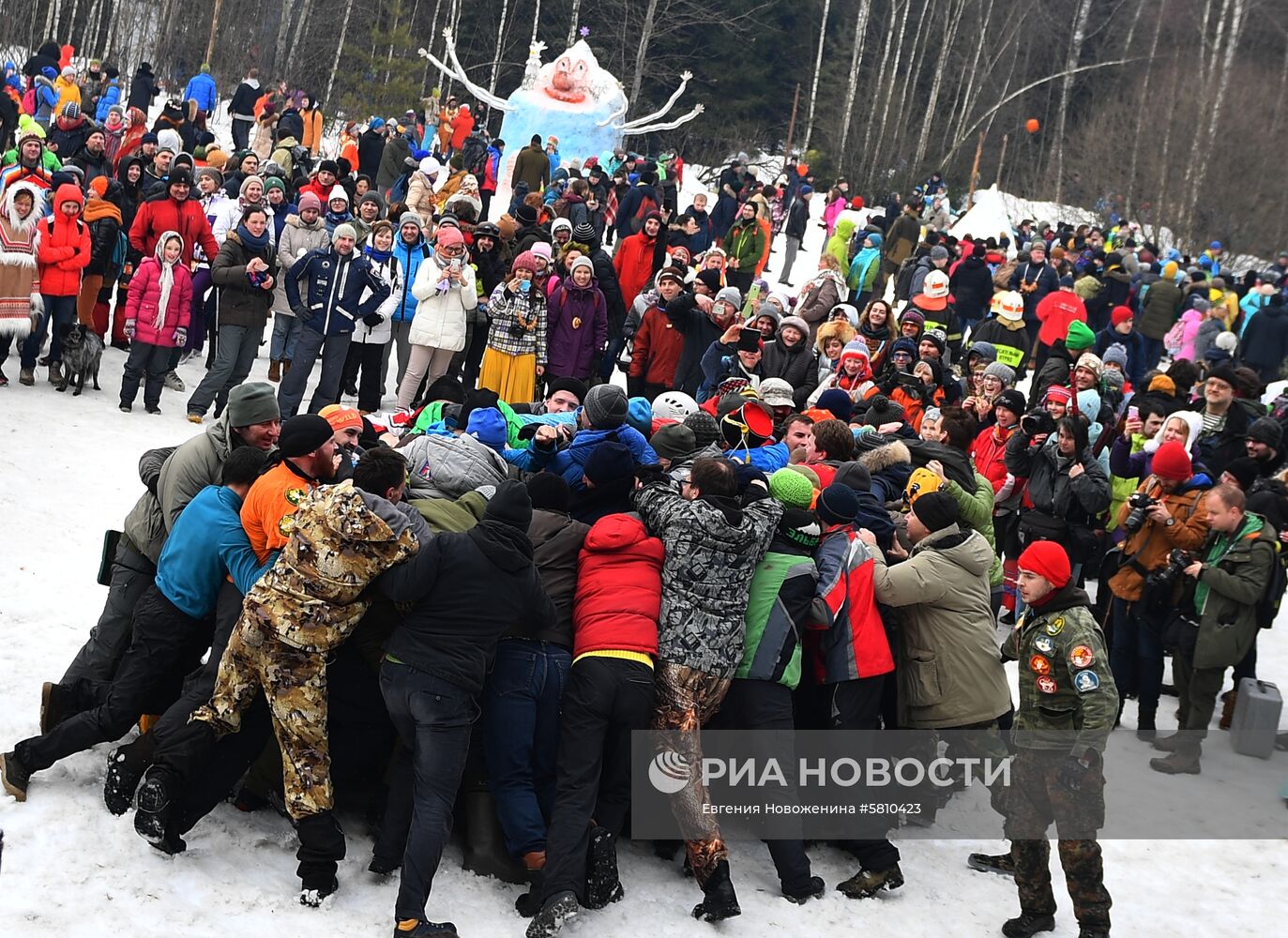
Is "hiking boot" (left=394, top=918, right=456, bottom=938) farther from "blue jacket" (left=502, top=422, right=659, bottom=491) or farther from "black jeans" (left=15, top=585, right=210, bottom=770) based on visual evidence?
"blue jacket" (left=502, top=422, right=659, bottom=491)

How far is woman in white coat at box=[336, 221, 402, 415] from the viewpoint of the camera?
435 inches


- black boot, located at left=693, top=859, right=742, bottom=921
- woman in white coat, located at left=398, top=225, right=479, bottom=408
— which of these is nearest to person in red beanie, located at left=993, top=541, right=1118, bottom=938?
black boot, located at left=693, top=859, right=742, bottom=921

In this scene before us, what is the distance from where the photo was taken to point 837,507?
19.9 ft

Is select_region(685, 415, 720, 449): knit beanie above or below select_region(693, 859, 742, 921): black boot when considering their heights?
above

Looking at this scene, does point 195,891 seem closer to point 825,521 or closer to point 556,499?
point 556,499

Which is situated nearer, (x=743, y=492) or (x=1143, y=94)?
(x=743, y=492)

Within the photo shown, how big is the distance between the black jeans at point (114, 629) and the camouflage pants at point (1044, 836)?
3862 mm

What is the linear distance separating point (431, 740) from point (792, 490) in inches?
84.2

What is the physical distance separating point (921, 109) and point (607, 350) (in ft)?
117

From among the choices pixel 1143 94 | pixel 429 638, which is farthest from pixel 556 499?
pixel 1143 94

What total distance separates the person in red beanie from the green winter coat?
2.37 m

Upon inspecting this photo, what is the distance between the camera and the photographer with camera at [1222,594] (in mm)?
7609

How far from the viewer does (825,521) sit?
6.15 meters

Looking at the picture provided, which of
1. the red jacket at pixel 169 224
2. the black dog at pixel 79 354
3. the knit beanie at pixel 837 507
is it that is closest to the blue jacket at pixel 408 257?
the red jacket at pixel 169 224
